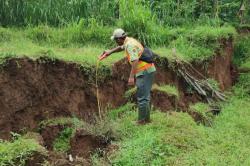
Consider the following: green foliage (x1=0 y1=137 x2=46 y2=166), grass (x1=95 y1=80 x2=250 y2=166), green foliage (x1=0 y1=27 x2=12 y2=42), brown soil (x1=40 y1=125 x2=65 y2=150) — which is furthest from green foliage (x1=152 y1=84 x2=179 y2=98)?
green foliage (x1=0 y1=137 x2=46 y2=166)

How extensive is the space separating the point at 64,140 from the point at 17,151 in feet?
5.24

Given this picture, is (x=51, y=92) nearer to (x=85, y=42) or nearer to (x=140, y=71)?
(x=140, y=71)

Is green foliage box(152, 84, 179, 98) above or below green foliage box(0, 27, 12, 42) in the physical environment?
below

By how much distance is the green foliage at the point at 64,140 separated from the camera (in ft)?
26.3

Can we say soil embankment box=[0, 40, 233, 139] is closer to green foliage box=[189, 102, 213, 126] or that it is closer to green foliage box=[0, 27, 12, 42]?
green foliage box=[189, 102, 213, 126]

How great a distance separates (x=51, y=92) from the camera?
8.55 meters

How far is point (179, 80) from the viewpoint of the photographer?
10.8 metres

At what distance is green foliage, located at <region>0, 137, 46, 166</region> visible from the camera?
21.1ft

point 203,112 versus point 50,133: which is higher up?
point 50,133

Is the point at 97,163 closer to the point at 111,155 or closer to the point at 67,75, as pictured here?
the point at 111,155

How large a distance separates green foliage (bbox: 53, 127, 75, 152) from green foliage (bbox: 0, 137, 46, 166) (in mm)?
1101

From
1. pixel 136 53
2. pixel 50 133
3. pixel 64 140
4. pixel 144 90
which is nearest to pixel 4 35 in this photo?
pixel 50 133

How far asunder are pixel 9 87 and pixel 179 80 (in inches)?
160

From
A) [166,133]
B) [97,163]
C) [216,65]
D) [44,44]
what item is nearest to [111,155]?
[97,163]
